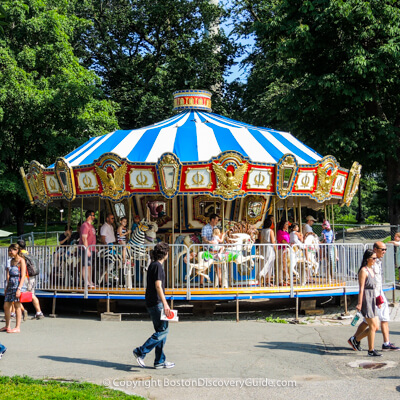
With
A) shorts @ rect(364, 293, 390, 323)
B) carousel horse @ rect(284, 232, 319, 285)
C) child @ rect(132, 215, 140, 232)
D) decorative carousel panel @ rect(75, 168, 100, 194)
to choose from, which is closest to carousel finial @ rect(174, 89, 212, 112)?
child @ rect(132, 215, 140, 232)

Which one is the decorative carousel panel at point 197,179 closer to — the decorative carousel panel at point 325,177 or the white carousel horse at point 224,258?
the white carousel horse at point 224,258

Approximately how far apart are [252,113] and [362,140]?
331 inches

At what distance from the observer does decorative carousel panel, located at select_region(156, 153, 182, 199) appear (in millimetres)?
13531

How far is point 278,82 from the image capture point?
28.8 m

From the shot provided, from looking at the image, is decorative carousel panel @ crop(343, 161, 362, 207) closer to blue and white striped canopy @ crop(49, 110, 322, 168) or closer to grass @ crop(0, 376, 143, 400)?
blue and white striped canopy @ crop(49, 110, 322, 168)

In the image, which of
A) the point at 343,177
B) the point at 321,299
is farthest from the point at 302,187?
the point at 321,299

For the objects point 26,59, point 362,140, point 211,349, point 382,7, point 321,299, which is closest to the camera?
point 211,349

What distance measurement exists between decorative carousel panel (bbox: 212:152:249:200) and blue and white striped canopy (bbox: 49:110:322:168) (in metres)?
0.58

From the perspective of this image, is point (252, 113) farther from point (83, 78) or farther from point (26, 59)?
point (26, 59)

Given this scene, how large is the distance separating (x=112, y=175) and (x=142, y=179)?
0.75m

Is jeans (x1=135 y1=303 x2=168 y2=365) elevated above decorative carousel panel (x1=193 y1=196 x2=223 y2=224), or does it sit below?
below

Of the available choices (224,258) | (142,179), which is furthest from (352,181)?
(142,179)

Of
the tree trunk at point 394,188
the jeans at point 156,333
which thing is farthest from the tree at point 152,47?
the jeans at point 156,333

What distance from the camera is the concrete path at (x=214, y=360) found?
274 inches
